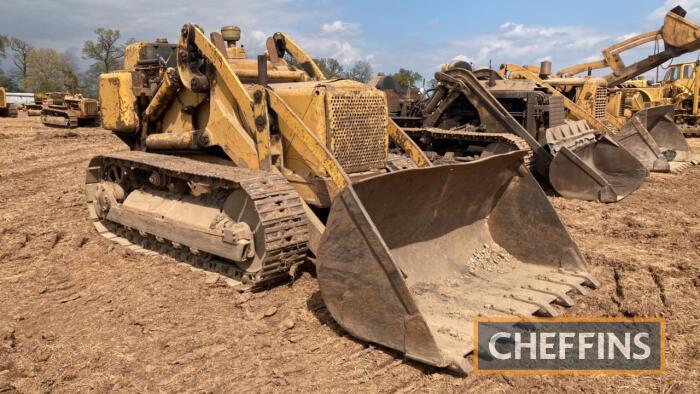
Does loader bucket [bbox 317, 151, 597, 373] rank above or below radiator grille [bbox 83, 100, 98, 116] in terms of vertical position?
below

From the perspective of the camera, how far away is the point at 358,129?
5.22 m

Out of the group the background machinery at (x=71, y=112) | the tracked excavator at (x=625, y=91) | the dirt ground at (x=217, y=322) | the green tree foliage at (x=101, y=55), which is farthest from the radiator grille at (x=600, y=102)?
the green tree foliage at (x=101, y=55)

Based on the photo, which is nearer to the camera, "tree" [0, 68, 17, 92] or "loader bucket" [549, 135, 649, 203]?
"loader bucket" [549, 135, 649, 203]

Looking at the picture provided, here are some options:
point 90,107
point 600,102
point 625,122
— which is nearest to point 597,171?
point 625,122

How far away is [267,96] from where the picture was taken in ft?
16.8

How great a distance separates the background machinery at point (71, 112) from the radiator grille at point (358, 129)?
19.3 metres

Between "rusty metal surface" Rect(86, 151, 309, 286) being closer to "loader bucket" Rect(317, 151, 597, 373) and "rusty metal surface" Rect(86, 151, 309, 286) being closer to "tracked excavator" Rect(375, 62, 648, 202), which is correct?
"loader bucket" Rect(317, 151, 597, 373)

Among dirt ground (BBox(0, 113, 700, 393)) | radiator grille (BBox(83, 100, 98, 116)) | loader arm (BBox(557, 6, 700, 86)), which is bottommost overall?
dirt ground (BBox(0, 113, 700, 393))

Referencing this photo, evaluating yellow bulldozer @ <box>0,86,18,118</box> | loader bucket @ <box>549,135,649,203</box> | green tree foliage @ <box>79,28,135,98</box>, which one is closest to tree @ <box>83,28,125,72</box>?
green tree foliage @ <box>79,28,135,98</box>

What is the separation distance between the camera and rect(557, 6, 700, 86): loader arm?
505 inches

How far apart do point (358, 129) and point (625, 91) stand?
1220 cm

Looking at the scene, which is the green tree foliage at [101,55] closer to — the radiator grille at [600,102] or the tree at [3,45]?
the tree at [3,45]

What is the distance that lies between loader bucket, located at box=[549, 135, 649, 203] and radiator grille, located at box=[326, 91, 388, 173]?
425cm

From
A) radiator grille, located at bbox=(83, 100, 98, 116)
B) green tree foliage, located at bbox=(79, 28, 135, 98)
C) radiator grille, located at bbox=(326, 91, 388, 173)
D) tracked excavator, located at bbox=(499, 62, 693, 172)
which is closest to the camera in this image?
radiator grille, located at bbox=(326, 91, 388, 173)
